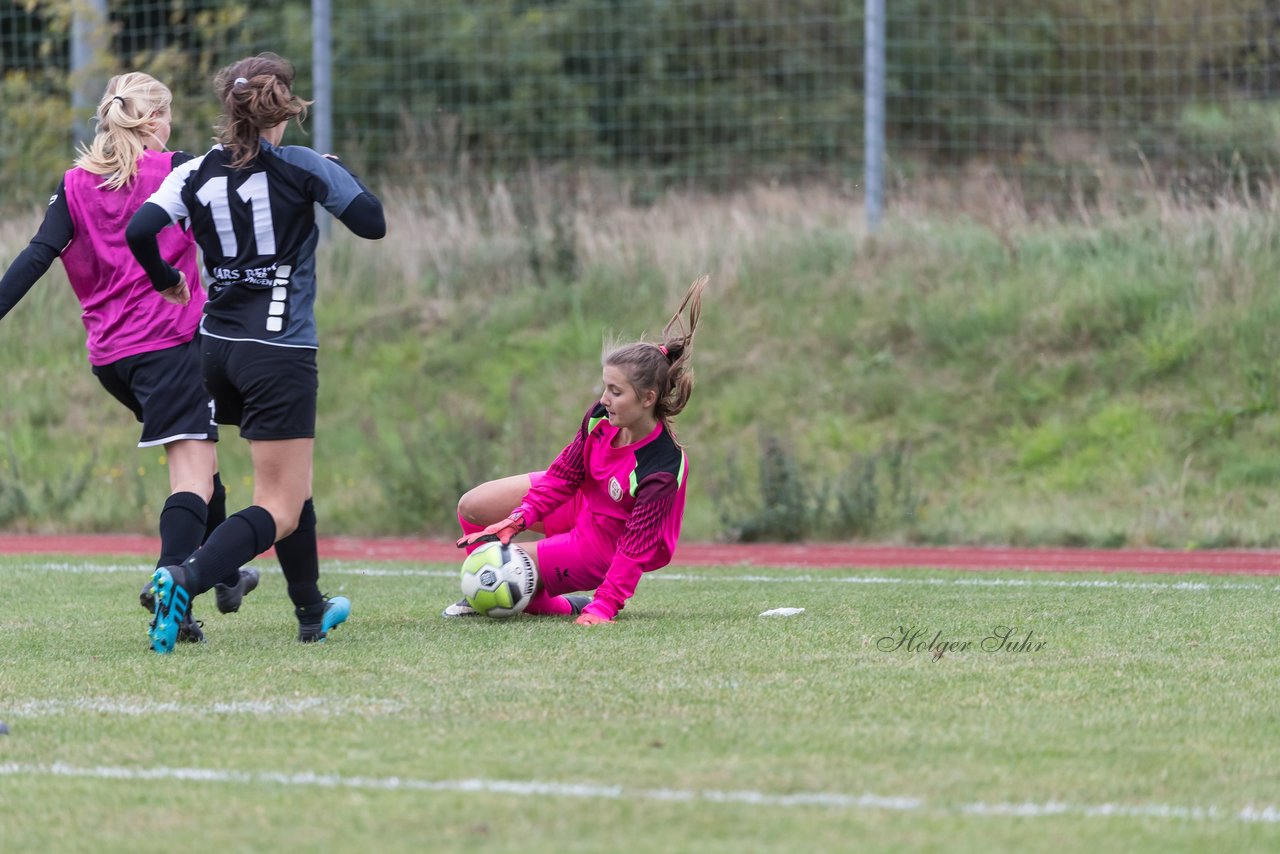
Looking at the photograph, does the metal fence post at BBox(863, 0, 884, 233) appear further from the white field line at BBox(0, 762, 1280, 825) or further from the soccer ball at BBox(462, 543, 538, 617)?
the white field line at BBox(0, 762, 1280, 825)

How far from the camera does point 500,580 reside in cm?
629

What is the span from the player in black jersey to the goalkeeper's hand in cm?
99

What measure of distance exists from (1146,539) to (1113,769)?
6.55 metres

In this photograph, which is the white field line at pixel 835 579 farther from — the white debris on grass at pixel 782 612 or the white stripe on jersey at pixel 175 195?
the white stripe on jersey at pixel 175 195

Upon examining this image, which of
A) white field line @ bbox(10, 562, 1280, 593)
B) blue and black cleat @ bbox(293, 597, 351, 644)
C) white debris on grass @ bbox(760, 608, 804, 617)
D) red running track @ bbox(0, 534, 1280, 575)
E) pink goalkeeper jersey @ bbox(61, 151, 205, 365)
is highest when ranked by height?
pink goalkeeper jersey @ bbox(61, 151, 205, 365)

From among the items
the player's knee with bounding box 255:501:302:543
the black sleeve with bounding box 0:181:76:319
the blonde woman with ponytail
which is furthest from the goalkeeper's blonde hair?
the player's knee with bounding box 255:501:302:543

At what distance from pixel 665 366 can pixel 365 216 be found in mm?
1343

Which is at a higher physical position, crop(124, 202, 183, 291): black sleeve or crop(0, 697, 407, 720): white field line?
crop(124, 202, 183, 291): black sleeve

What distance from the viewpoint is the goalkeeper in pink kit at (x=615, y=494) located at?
6184 millimetres

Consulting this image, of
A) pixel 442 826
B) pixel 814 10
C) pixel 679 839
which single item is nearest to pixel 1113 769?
pixel 679 839

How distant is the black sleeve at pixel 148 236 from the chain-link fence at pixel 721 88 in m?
9.53

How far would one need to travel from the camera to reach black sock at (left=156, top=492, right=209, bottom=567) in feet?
19.4

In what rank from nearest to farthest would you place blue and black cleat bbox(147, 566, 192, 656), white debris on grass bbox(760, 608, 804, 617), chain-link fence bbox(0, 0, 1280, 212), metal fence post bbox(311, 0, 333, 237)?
blue and black cleat bbox(147, 566, 192, 656), white debris on grass bbox(760, 608, 804, 617), metal fence post bbox(311, 0, 333, 237), chain-link fence bbox(0, 0, 1280, 212)

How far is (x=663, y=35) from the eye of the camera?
57.7 feet
